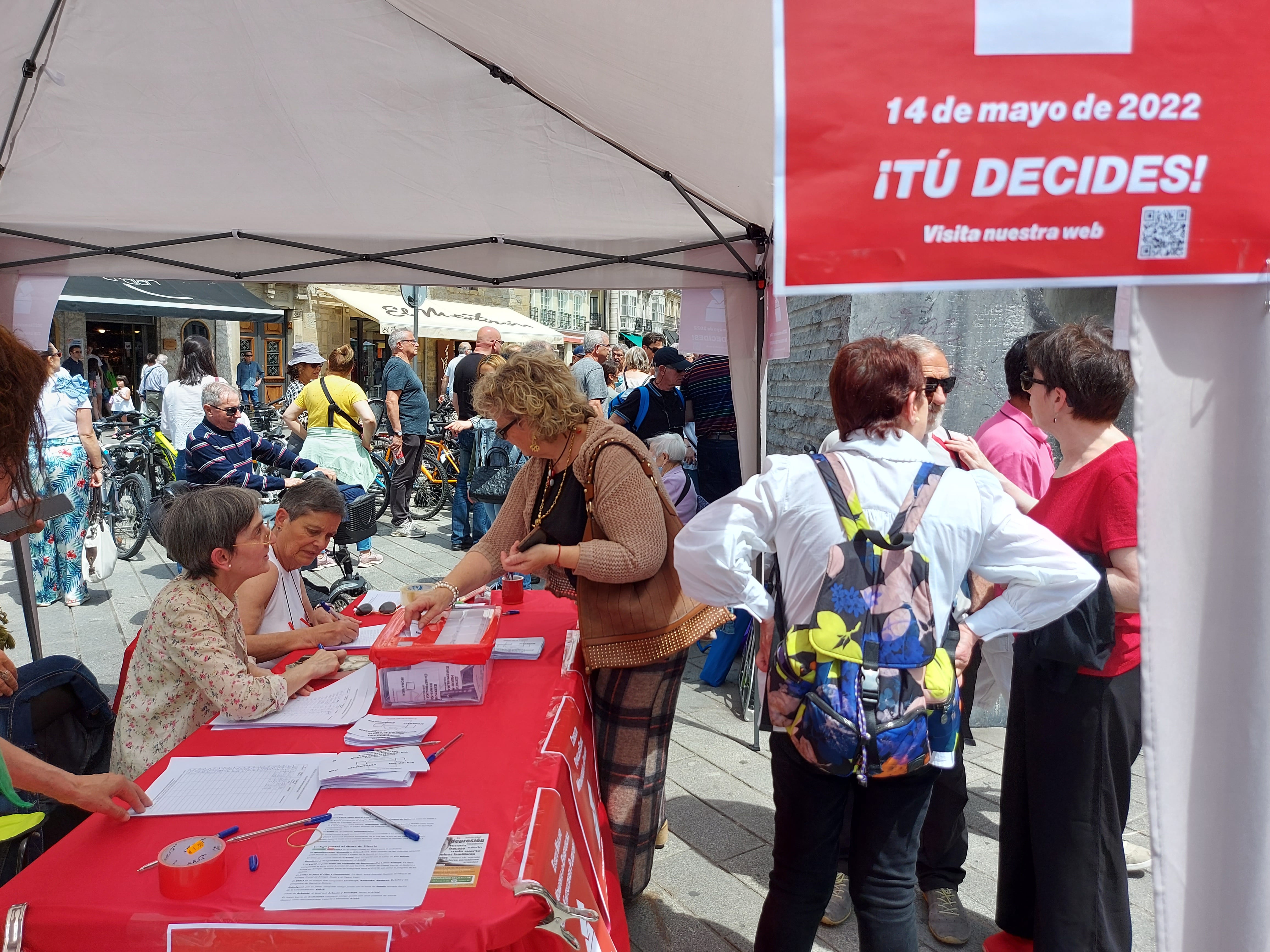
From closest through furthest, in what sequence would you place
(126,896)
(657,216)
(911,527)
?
(126,896), (911,527), (657,216)

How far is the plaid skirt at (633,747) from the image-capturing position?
2389 millimetres

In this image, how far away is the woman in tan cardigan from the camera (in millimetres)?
2281

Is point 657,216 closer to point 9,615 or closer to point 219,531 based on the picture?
point 219,531

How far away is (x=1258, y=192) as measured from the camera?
87 centimetres

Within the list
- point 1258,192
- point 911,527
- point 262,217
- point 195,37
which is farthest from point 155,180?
point 1258,192

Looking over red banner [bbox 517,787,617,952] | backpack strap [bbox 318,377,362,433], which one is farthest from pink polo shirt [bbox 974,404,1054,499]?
backpack strap [bbox 318,377,362,433]

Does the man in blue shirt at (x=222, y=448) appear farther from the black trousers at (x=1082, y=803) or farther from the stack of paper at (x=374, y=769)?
the black trousers at (x=1082, y=803)

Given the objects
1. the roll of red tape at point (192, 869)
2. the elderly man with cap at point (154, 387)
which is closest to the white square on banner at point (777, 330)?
the roll of red tape at point (192, 869)

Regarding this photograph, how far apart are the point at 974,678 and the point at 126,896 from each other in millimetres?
2447

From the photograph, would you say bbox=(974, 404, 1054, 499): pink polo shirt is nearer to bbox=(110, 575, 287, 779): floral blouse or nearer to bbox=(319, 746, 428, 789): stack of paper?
bbox=(319, 746, 428, 789): stack of paper

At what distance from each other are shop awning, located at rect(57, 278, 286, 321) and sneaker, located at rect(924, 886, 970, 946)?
16.4 m

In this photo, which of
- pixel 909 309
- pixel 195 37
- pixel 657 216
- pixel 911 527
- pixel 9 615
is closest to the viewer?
pixel 911 527

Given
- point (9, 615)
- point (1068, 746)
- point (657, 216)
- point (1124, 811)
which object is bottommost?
point (9, 615)

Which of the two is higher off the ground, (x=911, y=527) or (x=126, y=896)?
(x=911, y=527)
